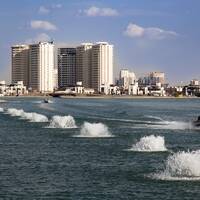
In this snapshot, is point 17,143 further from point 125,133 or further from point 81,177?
point 81,177

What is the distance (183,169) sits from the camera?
120 feet

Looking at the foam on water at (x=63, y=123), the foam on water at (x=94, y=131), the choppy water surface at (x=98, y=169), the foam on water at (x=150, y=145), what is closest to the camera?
the choppy water surface at (x=98, y=169)

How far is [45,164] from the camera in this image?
1661 inches

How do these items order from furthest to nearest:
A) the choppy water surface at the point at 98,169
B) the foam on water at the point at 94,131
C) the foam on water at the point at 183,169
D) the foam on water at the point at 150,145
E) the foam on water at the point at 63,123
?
1. the foam on water at the point at 63,123
2. the foam on water at the point at 94,131
3. the foam on water at the point at 150,145
4. the foam on water at the point at 183,169
5. the choppy water surface at the point at 98,169

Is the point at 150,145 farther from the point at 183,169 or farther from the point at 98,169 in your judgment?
the point at 183,169

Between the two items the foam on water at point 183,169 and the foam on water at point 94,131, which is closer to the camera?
the foam on water at point 183,169

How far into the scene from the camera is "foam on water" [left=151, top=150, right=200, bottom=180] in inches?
1403

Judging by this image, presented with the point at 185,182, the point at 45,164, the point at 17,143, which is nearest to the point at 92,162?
the point at 45,164

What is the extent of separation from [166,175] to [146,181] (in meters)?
1.76

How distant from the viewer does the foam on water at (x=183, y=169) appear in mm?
35625

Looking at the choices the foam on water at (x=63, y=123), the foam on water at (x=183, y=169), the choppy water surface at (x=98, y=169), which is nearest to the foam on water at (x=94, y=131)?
the choppy water surface at (x=98, y=169)

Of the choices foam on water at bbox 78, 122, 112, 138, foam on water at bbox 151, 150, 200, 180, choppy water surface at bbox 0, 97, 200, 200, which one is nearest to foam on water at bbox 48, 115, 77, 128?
foam on water at bbox 78, 122, 112, 138

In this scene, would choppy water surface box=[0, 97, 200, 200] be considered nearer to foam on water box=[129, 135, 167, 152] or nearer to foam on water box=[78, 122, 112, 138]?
foam on water box=[129, 135, 167, 152]

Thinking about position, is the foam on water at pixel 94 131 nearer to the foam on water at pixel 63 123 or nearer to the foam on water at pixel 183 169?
the foam on water at pixel 63 123
